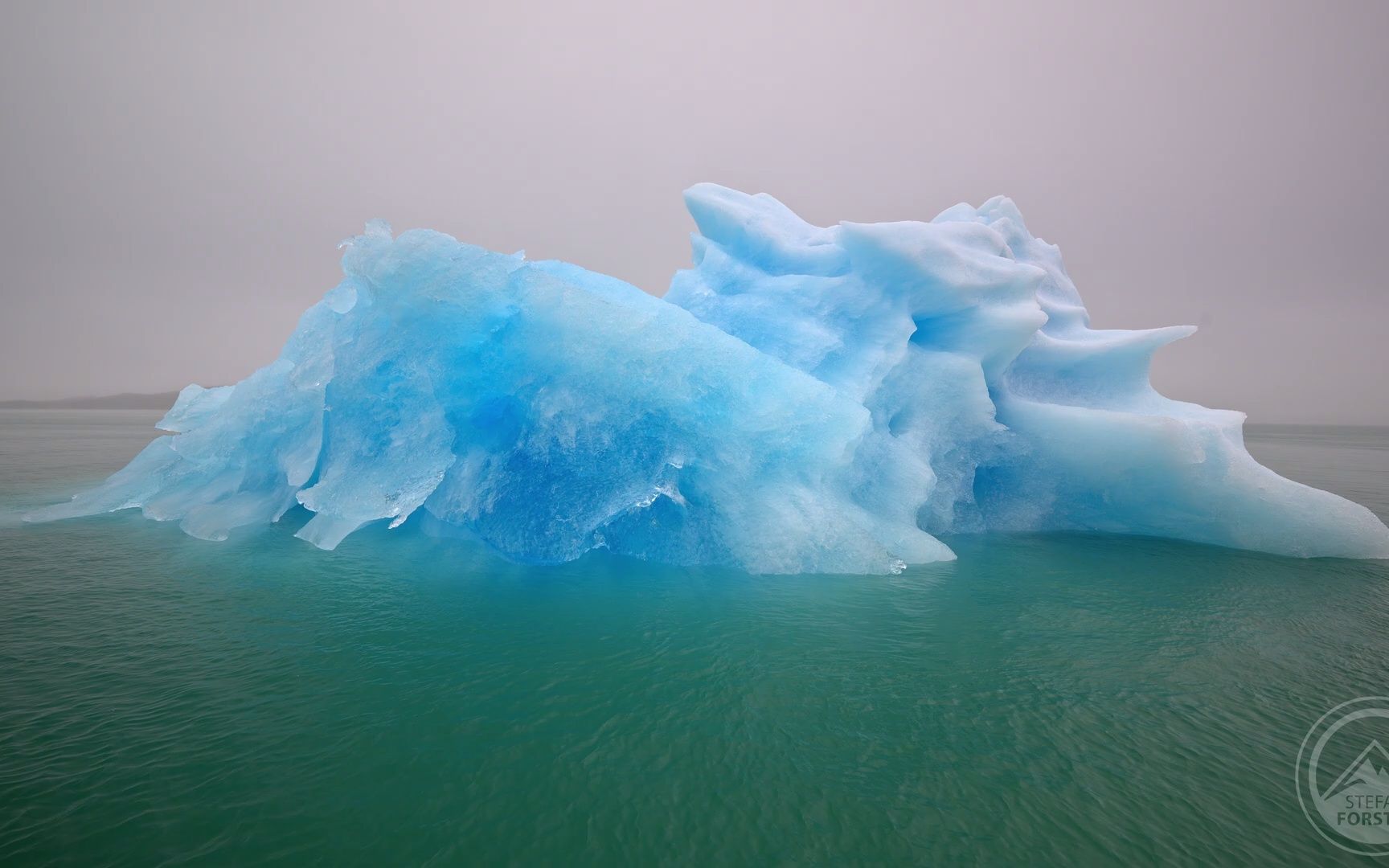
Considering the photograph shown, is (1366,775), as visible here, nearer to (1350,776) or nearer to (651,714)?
(1350,776)

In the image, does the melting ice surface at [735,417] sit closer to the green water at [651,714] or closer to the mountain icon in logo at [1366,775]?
the green water at [651,714]

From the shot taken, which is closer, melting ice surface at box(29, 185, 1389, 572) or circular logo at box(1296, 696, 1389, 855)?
circular logo at box(1296, 696, 1389, 855)

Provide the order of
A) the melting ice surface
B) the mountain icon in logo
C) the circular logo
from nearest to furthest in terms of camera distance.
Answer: the circular logo < the mountain icon in logo < the melting ice surface

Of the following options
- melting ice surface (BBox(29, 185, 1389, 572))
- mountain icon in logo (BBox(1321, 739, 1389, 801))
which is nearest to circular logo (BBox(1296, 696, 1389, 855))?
mountain icon in logo (BBox(1321, 739, 1389, 801))

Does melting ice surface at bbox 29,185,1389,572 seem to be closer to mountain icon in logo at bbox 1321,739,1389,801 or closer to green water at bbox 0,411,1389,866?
green water at bbox 0,411,1389,866

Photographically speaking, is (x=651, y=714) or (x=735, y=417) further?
(x=735, y=417)

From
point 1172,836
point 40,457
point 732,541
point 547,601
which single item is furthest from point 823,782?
point 40,457

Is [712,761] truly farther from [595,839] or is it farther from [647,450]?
[647,450]

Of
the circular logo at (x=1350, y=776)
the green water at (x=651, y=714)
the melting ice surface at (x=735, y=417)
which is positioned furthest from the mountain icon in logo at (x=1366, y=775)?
the melting ice surface at (x=735, y=417)

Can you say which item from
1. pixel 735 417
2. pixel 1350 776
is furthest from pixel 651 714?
pixel 1350 776
